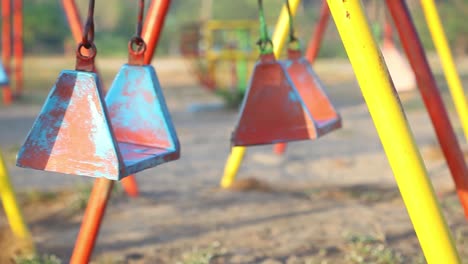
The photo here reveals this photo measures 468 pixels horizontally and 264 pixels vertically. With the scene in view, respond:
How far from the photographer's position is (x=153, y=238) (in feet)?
8.98

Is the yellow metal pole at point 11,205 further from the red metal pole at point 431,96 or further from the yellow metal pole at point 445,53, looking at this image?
the yellow metal pole at point 445,53

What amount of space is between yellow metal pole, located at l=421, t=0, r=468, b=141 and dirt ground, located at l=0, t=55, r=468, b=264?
43 cm

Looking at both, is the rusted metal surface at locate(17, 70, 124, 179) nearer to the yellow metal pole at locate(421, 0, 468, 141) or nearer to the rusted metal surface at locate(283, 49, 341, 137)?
the rusted metal surface at locate(283, 49, 341, 137)

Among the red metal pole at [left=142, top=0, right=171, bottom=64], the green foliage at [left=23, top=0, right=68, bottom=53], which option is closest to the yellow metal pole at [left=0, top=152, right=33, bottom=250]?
the red metal pole at [left=142, top=0, right=171, bottom=64]

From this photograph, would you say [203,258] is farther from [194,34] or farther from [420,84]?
[194,34]

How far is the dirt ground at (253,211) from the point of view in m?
2.54

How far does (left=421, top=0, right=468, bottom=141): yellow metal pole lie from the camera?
2921 mm

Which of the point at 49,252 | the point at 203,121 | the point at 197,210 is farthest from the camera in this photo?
the point at 203,121

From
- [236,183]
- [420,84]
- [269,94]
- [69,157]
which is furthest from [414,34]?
[236,183]

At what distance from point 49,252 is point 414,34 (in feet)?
4.77

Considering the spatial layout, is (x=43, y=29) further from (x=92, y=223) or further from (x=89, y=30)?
(x=89, y=30)

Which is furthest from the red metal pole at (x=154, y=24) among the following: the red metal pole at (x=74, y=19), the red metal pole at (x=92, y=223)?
the red metal pole at (x=74, y=19)

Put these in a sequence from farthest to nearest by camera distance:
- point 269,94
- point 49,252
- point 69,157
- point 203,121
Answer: point 203,121 < point 49,252 < point 269,94 < point 69,157

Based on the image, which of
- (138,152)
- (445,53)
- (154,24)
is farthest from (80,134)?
(445,53)
